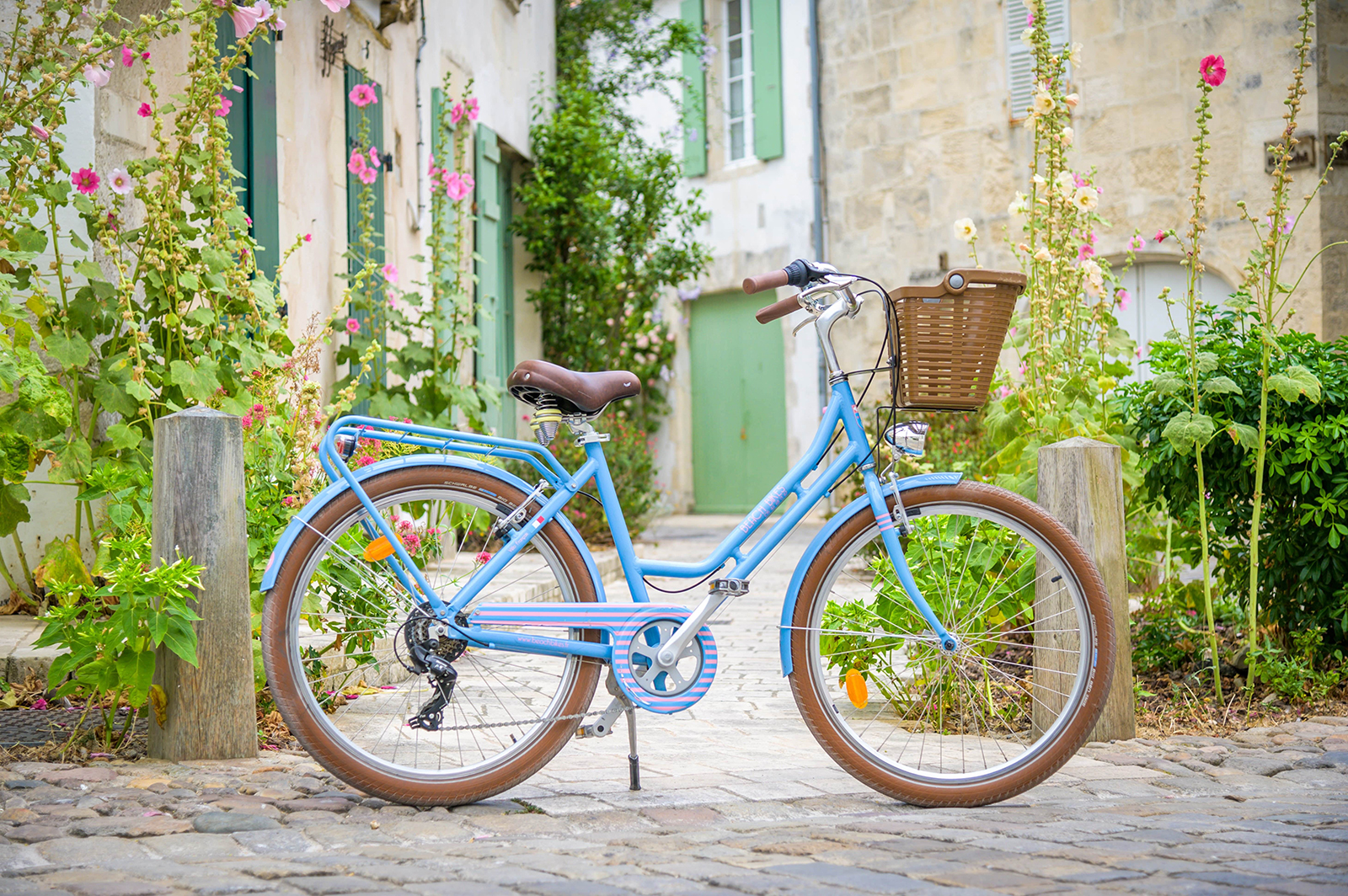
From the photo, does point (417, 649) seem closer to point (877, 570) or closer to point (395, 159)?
point (877, 570)

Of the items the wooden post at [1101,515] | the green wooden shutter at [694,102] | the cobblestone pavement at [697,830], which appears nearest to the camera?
the cobblestone pavement at [697,830]

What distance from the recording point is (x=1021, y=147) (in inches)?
396

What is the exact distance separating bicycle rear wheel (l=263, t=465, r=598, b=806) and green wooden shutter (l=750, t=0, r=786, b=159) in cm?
932

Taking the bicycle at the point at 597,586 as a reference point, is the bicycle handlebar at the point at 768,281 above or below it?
above

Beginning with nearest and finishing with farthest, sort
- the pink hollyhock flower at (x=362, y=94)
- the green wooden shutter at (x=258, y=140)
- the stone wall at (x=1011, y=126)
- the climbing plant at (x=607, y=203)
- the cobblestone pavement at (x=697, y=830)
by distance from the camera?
the cobblestone pavement at (x=697, y=830) → the green wooden shutter at (x=258, y=140) → the pink hollyhock flower at (x=362, y=94) → the stone wall at (x=1011, y=126) → the climbing plant at (x=607, y=203)

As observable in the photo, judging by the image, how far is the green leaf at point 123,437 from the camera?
147 inches

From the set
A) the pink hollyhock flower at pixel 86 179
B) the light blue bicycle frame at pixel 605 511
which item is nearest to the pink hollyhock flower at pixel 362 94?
the pink hollyhock flower at pixel 86 179

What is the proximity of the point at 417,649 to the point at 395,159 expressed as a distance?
4.82 metres

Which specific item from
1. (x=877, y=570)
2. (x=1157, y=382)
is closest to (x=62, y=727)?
(x=877, y=570)

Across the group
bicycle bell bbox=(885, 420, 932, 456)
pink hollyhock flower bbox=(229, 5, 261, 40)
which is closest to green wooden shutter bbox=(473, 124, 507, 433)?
pink hollyhock flower bbox=(229, 5, 261, 40)

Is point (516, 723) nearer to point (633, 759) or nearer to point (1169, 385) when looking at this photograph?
point (633, 759)

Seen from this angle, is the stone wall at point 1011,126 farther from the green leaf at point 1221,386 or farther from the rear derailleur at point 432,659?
the rear derailleur at point 432,659

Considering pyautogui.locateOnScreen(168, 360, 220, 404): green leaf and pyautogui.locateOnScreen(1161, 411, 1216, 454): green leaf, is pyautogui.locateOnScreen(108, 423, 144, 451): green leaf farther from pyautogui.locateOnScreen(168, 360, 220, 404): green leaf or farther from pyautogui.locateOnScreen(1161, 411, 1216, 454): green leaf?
pyautogui.locateOnScreen(1161, 411, 1216, 454): green leaf

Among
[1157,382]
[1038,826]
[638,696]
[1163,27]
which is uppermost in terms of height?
[1163,27]
